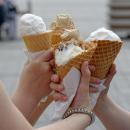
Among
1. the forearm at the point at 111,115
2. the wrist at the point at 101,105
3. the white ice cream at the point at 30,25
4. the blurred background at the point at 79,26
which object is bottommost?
the blurred background at the point at 79,26

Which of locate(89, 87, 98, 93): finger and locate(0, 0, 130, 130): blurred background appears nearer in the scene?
locate(89, 87, 98, 93): finger

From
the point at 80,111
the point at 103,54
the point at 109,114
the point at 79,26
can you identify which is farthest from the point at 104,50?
the point at 79,26

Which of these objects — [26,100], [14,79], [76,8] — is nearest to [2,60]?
[14,79]

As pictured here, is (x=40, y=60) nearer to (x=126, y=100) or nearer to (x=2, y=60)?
(x=126, y=100)

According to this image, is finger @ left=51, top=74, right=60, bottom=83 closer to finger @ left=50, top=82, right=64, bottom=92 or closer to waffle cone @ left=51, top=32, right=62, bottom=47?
finger @ left=50, top=82, right=64, bottom=92

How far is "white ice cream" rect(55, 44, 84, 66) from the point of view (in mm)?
1859

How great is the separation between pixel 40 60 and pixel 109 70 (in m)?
0.25

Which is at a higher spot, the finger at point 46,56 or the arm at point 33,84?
the finger at point 46,56

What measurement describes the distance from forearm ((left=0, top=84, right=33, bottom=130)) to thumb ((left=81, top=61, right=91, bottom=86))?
0.27m

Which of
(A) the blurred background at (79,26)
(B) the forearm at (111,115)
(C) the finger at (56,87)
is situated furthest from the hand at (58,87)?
(A) the blurred background at (79,26)

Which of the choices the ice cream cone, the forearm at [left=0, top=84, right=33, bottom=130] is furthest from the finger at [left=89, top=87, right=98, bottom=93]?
the forearm at [left=0, top=84, right=33, bottom=130]

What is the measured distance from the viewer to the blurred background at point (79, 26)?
23.9 ft

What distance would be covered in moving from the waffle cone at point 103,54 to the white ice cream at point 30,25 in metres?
0.20

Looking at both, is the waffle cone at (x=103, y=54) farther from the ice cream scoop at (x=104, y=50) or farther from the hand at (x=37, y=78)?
the hand at (x=37, y=78)
